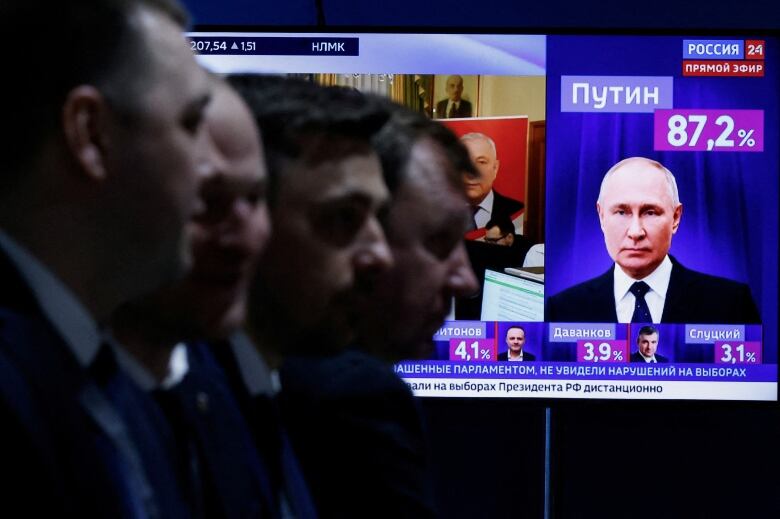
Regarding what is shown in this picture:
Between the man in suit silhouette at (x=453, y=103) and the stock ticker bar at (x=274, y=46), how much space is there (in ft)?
0.84

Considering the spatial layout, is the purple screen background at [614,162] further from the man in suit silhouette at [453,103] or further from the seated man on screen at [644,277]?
the man in suit silhouette at [453,103]

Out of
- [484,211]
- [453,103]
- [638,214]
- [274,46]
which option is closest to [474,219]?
[484,211]

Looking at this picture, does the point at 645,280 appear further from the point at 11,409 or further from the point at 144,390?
the point at 11,409

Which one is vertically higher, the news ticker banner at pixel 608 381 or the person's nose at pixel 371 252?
the person's nose at pixel 371 252

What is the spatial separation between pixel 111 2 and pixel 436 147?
88 centimetres

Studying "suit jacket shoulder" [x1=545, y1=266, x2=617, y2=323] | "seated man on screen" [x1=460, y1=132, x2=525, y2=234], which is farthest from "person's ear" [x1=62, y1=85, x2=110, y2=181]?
"suit jacket shoulder" [x1=545, y1=266, x2=617, y2=323]

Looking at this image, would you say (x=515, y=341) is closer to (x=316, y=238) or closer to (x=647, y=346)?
(x=647, y=346)

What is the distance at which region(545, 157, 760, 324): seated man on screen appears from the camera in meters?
3.10

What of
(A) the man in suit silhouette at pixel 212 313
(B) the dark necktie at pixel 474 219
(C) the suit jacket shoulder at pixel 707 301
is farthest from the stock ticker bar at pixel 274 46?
(A) the man in suit silhouette at pixel 212 313

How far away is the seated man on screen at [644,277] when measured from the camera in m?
3.10

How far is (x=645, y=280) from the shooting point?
3117 millimetres

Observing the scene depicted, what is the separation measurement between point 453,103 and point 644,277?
654mm

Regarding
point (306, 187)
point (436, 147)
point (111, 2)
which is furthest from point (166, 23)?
point (436, 147)

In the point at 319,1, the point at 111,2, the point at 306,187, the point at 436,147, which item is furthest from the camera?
the point at 319,1
